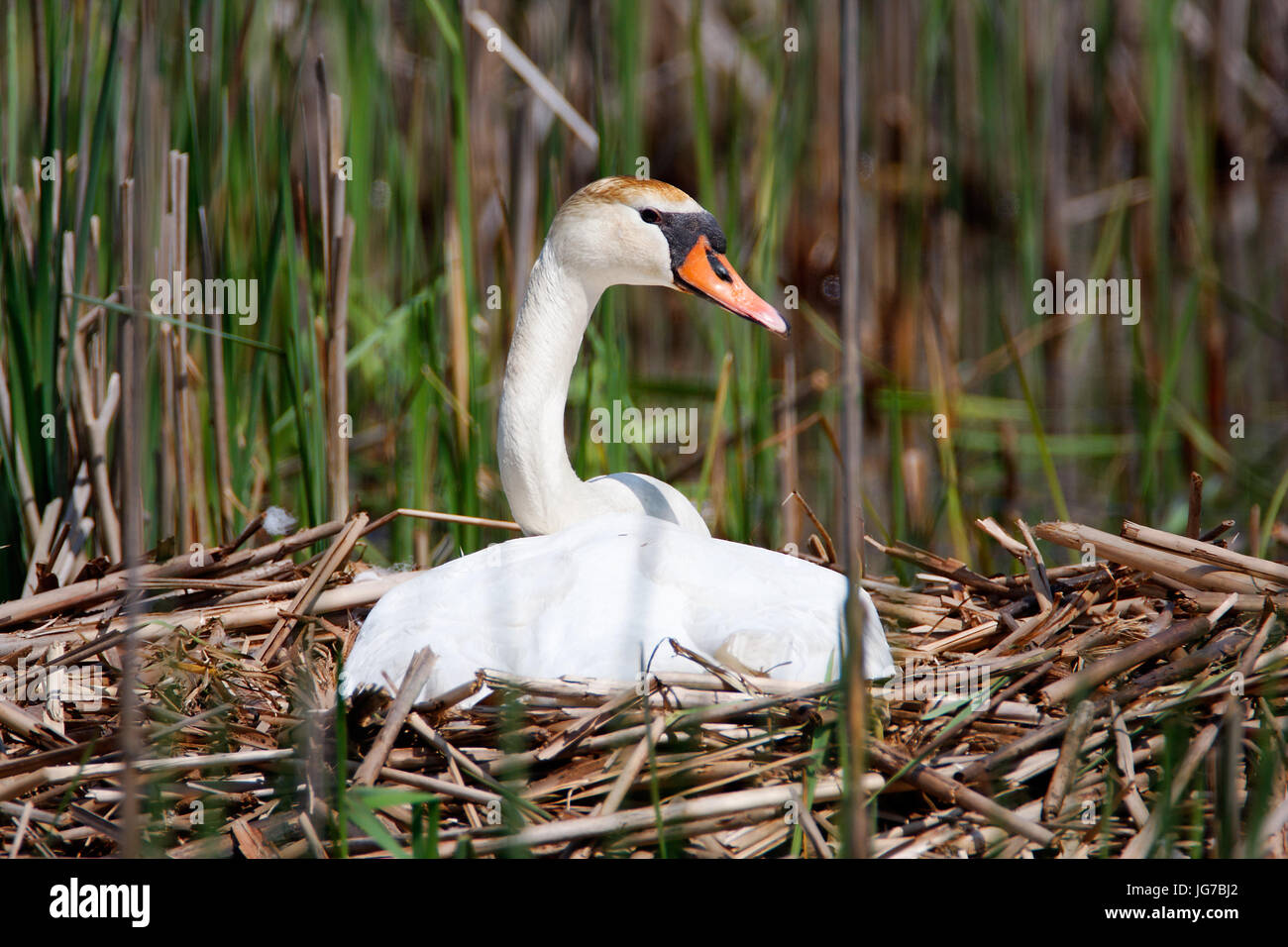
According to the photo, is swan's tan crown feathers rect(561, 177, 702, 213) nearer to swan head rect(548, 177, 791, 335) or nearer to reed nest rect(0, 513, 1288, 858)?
swan head rect(548, 177, 791, 335)

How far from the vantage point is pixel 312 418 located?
3359 mm

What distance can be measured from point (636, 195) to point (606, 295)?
66 cm

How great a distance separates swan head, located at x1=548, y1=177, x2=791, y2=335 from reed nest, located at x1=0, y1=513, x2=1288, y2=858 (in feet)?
3.47

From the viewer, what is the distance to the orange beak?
3014 mm

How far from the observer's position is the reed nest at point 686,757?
1.91m

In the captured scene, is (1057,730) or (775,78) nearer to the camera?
(1057,730)

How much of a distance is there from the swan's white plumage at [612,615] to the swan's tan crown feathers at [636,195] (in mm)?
929
